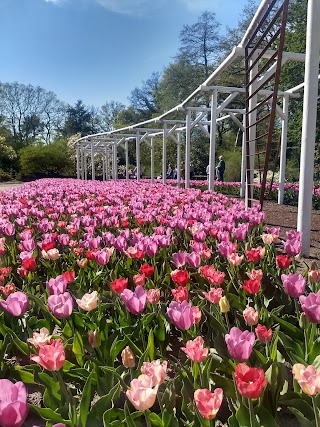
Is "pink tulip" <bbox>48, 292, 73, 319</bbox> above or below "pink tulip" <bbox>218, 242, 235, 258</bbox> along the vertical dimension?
below

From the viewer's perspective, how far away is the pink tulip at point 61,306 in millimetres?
1651

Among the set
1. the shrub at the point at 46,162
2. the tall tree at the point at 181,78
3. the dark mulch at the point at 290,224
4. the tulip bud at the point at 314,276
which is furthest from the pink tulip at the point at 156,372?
the shrub at the point at 46,162

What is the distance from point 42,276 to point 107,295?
2.86ft

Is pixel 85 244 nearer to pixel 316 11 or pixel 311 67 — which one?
pixel 311 67

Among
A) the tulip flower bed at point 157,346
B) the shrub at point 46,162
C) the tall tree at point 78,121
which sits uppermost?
the tall tree at point 78,121

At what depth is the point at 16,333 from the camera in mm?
1902

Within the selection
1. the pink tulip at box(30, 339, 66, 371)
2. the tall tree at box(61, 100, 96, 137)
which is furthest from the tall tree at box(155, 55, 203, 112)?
the pink tulip at box(30, 339, 66, 371)

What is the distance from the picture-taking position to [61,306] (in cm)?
167

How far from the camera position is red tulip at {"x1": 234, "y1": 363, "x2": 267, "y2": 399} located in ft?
3.40

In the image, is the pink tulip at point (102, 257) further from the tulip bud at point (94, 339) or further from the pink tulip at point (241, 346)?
the pink tulip at point (241, 346)

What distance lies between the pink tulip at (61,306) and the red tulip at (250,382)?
791 millimetres

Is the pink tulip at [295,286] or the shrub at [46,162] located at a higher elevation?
the shrub at [46,162]

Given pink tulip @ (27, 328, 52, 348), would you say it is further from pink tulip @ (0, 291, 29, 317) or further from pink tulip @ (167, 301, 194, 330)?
pink tulip @ (167, 301, 194, 330)

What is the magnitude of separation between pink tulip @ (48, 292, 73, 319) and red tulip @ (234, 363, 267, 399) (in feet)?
2.60
